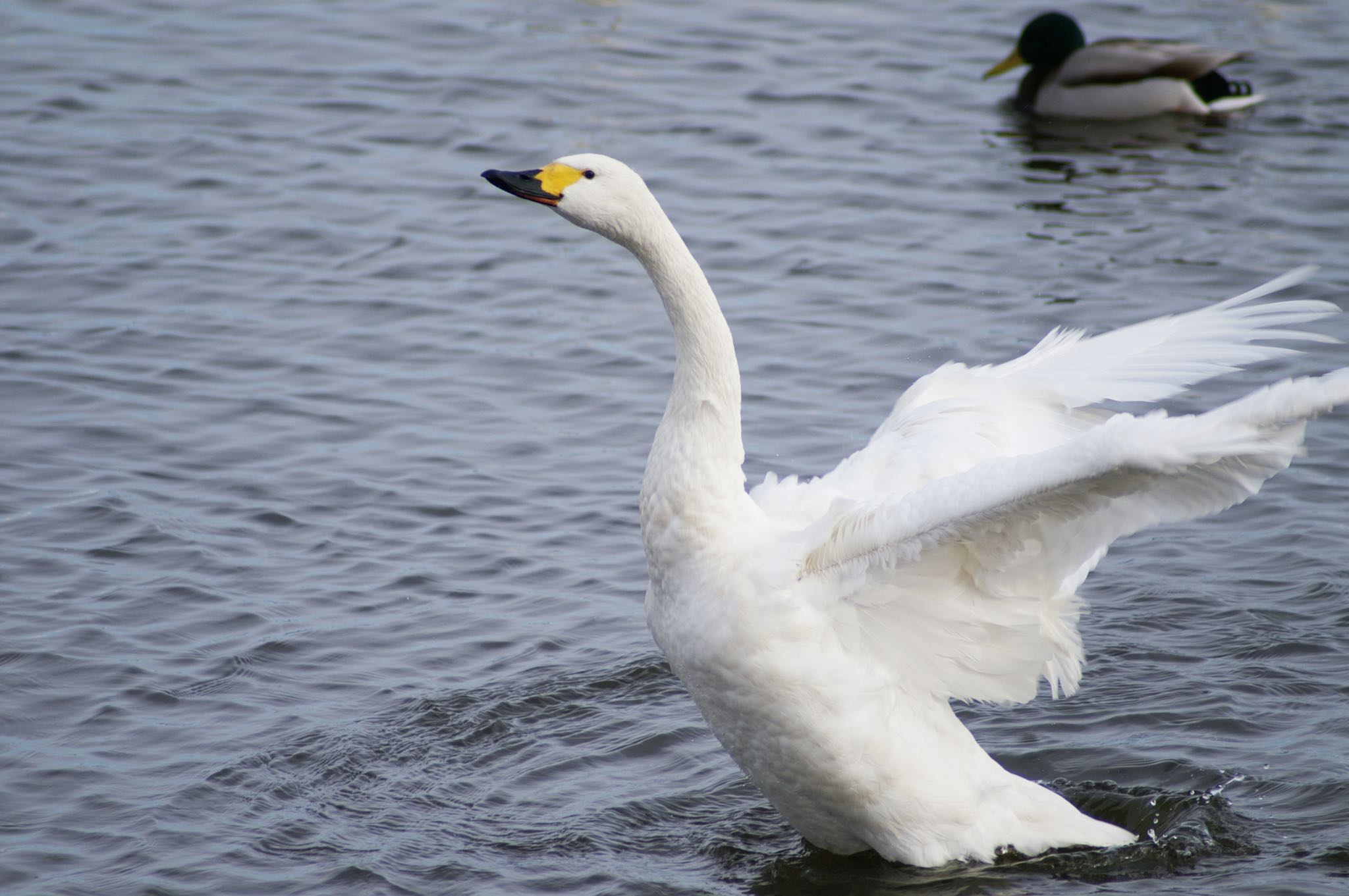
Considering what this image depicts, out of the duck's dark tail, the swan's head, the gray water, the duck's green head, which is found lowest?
the gray water

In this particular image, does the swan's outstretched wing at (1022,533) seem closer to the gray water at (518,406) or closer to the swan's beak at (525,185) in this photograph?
the gray water at (518,406)

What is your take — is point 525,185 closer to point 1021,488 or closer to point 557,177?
point 557,177

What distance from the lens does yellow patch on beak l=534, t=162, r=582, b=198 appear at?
536 centimetres

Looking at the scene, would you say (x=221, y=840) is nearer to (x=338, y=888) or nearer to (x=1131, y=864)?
(x=338, y=888)

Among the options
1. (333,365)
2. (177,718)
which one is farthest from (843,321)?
(177,718)

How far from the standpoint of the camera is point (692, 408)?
18.1ft

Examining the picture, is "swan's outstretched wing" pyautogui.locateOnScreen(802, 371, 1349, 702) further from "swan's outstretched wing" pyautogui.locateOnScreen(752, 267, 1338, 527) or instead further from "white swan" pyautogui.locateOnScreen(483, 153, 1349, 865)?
"swan's outstretched wing" pyautogui.locateOnScreen(752, 267, 1338, 527)

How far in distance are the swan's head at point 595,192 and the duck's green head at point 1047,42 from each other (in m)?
10.6

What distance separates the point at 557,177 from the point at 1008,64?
35.6ft

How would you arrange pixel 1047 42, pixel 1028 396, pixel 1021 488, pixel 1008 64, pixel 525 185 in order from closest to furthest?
1. pixel 1021 488
2. pixel 525 185
3. pixel 1028 396
4. pixel 1047 42
5. pixel 1008 64

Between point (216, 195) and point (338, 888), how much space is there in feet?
25.2

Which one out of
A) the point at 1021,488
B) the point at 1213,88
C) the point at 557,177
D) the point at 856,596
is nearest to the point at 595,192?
the point at 557,177

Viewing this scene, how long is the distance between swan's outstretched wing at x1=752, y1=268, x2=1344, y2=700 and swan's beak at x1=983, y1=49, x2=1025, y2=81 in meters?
9.05

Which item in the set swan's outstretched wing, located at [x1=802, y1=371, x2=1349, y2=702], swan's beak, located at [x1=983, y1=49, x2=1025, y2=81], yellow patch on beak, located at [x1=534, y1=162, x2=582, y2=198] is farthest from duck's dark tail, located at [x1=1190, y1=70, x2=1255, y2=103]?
yellow patch on beak, located at [x1=534, y1=162, x2=582, y2=198]
